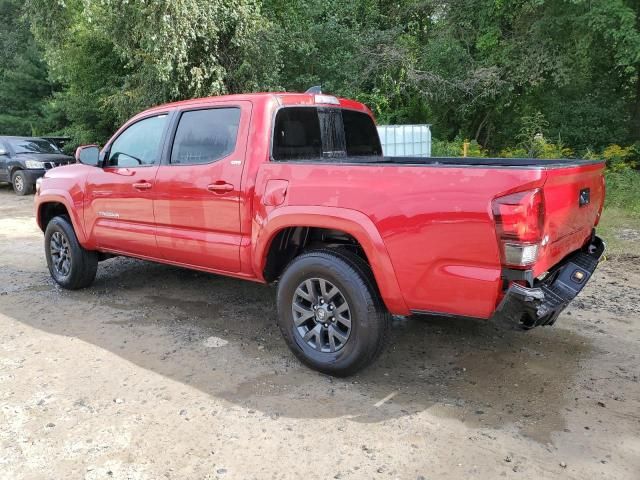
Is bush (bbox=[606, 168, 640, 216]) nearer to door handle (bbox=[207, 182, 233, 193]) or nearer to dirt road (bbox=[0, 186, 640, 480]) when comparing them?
dirt road (bbox=[0, 186, 640, 480])

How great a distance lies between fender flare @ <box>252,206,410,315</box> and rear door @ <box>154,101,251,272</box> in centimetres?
40

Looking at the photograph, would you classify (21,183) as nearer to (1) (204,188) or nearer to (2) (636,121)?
(1) (204,188)

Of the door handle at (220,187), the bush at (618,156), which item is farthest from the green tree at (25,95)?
the door handle at (220,187)

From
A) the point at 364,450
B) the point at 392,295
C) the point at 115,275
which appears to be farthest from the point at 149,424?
the point at 115,275

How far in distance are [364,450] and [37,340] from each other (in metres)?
2.95

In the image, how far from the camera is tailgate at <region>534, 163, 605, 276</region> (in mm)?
3020

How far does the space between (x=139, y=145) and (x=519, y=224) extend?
11.7ft

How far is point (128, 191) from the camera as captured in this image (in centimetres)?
490

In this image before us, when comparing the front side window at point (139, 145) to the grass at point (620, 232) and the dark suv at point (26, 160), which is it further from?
the dark suv at point (26, 160)

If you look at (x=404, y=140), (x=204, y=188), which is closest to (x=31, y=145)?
(x=404, y=140)

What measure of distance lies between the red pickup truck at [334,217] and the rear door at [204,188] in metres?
0.01

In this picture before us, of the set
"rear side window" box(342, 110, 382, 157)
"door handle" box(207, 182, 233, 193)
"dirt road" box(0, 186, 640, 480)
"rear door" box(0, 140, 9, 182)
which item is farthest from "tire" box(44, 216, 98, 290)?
"rear door" box(0, 140, 9, 182)

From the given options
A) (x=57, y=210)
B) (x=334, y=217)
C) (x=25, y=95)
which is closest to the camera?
(x=334, y=217)

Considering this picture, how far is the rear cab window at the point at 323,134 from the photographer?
13.5ft
